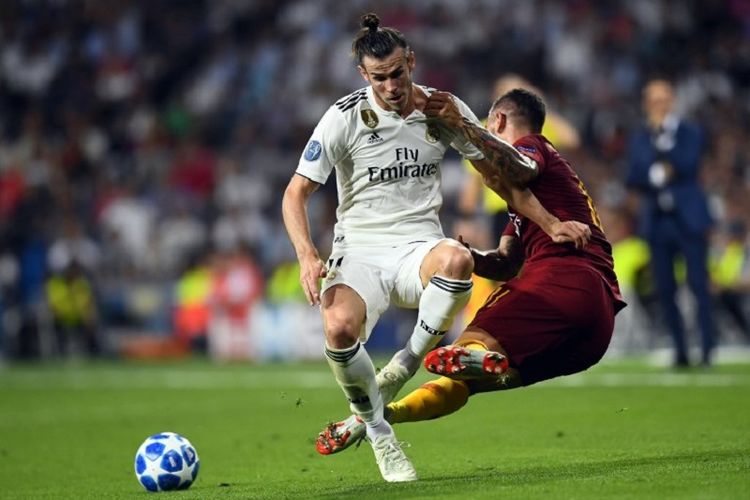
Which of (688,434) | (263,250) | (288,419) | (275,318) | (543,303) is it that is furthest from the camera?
(263,250)

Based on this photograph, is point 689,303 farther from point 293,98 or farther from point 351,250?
point 351,250

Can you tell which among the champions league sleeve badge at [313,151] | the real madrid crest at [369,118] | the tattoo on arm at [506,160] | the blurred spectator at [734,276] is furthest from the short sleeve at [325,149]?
the blurred spectator at [734,276]

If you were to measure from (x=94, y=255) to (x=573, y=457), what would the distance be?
615 inches

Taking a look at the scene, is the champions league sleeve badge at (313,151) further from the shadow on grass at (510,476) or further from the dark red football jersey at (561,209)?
the shadow on grass at (510,476)

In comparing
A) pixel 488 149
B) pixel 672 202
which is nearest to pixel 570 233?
pixel 488 149

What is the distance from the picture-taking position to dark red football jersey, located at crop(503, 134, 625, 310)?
6691mm

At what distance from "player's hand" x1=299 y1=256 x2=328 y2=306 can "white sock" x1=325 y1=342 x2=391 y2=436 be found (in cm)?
32

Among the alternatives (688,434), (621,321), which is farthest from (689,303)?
(688,434)

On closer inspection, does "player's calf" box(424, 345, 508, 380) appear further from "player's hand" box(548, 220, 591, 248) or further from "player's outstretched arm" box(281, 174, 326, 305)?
"player's hand" box(548, 220, 591, 248)

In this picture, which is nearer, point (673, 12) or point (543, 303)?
point (543, 303)

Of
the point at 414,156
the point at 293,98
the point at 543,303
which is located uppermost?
A: the point at 293,98

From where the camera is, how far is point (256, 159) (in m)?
21.8

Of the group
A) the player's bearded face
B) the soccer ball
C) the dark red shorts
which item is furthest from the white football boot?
the player's bearded face

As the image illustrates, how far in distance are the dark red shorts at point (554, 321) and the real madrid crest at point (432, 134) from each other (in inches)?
34.8
